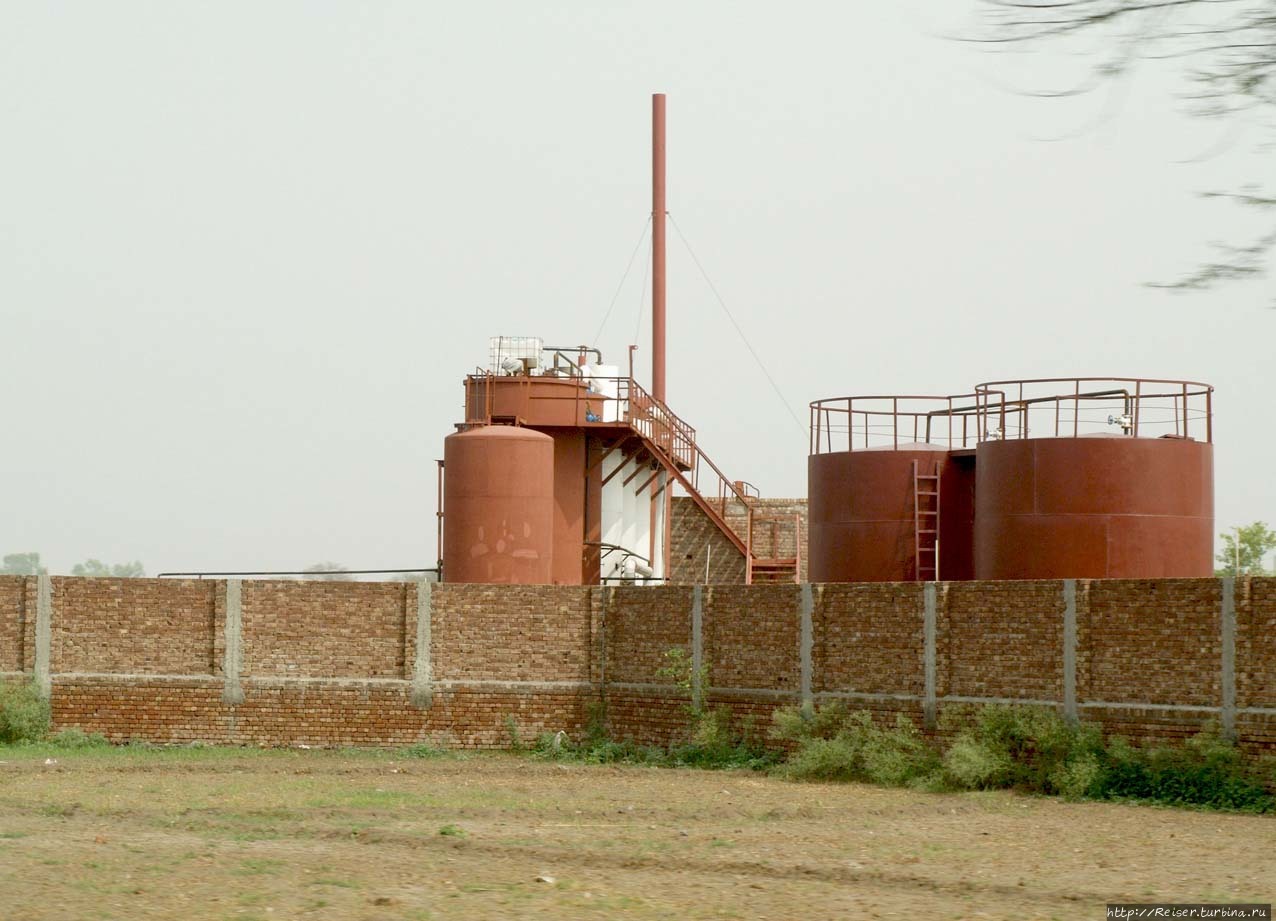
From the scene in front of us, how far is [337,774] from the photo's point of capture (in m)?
19.9

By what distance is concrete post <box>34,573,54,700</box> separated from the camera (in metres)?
23.2

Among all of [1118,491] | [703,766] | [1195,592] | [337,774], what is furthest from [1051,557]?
[337,774]

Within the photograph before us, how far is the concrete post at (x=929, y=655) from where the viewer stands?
62.7ft

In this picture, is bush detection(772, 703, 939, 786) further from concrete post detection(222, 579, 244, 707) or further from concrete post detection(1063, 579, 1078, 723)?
concrete post detection(222, 579, 244, 707)

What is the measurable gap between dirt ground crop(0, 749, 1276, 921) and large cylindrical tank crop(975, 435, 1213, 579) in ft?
13.1

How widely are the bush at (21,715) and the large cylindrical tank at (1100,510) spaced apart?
44.1 ft

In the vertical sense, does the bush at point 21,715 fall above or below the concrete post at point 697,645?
below

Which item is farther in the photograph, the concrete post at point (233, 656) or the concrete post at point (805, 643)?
the concrete post at point (233, 656)

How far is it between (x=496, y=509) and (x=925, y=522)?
6780 millimetres

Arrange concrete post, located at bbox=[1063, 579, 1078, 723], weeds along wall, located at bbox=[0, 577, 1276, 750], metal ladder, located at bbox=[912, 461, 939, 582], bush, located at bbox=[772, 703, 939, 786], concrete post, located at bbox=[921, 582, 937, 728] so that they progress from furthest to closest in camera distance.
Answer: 1. weeds along wall, located at bbox=[0, 577, 1276, 750]
2. metal ladder, located at bbox=[912, 461, 939, 582]
3. concrete post, located at bbox=[921, 582, 937, 728]
4. bush, located at bbox=[772, 703, 939, 786]
5. concrete post, located at bbox=[1063, 579, 1078, 723]

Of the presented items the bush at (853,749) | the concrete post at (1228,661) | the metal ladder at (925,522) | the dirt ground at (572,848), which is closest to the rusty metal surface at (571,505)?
the metal ladder at (925,522)

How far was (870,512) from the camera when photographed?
2277 cm

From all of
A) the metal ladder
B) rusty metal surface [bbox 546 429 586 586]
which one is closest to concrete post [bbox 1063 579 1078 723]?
the metal ladder

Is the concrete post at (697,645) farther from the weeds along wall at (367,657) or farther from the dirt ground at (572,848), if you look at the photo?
the dirt ground at (572,848)
